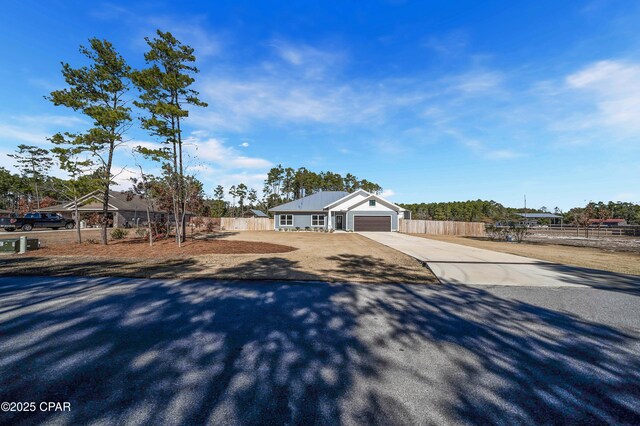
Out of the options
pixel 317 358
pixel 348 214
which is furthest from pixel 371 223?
pixel 317 358

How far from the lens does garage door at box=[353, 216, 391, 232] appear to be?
34.3 metres

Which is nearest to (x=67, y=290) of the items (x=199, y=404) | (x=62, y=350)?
(x=62, y=350)

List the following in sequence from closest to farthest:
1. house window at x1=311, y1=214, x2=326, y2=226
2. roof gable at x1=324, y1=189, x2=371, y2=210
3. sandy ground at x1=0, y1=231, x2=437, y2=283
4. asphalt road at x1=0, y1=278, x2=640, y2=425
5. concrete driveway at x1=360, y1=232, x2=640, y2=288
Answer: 1. asphalt road at x1=0, y1=278, x2=640, y2=425
2. concrete driveway at x1=360, y1=232, x2=640, y2=288
3. sandy ground at x1=0, y1=231, x2=437, y2=283
4. roof gable at x1=324, y1=189, x2=371, y2=210
5. house window at x1=311, y1=214, x2=326, y2=226

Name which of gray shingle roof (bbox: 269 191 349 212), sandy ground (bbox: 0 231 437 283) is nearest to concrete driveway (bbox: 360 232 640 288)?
sandy ground (bbox: 0 231 437 283)

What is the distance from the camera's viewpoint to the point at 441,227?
34938 mm

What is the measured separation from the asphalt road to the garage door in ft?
92.2

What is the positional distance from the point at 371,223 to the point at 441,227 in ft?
29.0

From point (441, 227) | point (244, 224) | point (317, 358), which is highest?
point (244, 224)

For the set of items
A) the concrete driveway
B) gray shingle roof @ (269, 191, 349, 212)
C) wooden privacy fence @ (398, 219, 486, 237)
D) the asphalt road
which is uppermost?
gray shingle roof @ (269, 191, 349, 212)

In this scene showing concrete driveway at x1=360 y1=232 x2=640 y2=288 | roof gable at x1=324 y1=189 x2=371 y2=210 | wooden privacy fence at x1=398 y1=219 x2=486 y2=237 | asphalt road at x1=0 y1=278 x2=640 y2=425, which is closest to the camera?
asphalt road at x1=0 y1=278 x2=640 y2=425

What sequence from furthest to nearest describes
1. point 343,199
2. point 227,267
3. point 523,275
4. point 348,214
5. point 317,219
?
point 317,219 < point 343,199 < point 348,214 < point 227,267 < point 523,275

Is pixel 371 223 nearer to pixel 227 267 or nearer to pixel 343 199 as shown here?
pixel 343 199

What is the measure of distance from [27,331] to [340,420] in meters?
4.79

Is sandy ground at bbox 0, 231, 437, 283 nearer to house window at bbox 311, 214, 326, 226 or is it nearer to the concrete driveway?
the concrete driveway
